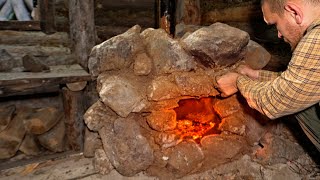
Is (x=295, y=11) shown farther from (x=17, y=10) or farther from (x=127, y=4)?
(x=17, y=10)

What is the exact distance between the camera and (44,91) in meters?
4.17

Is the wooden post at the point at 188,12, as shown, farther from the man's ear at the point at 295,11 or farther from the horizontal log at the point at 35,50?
the man's ear at the point at 295,11

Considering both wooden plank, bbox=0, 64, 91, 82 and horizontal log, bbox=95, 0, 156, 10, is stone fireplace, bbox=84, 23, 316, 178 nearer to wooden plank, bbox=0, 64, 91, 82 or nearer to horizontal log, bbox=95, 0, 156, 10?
wooden plank, bbox=0, 64, 91, 82

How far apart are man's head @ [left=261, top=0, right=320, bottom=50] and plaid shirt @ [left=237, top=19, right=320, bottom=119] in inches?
2.6

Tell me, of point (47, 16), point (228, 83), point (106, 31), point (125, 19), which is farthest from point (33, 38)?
point (228, 83)

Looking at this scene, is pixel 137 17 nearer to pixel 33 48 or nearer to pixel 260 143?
pixel 33 48

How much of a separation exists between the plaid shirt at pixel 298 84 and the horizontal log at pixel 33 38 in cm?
300

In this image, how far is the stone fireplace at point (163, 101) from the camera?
2.75 metres

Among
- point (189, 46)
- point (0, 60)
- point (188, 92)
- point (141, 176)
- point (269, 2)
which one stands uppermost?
point (269, 2)

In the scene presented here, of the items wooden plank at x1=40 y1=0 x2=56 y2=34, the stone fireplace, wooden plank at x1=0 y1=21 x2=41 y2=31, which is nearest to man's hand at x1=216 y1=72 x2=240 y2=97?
the stone fireplace

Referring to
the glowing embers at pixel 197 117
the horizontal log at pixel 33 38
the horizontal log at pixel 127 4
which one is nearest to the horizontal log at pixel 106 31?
the horizontal log at pixel 127 4

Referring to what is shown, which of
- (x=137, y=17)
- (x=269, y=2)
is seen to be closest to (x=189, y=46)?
(x=269, y=2)

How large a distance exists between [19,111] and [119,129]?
1806 millimetres

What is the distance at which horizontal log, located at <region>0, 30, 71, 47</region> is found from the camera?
11.7 feet
